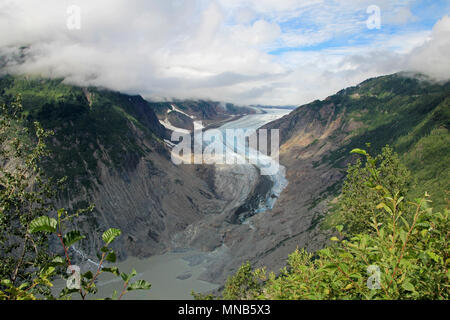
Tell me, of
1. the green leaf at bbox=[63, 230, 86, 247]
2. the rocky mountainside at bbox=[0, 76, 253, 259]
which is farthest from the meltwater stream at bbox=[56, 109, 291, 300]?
the green leaf at bbox=[63, 230, 86, 247]

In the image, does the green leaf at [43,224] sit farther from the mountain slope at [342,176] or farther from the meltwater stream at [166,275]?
the mountain slope at [342,176]

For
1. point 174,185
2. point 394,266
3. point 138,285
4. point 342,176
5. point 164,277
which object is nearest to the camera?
point 138,285

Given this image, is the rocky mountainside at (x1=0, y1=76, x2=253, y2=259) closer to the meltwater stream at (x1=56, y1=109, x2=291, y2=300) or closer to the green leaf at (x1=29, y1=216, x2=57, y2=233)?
the meltwater stream at (x1=56, y1=109, x2=291, y2=300)

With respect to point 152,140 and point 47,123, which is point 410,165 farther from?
point 47,123

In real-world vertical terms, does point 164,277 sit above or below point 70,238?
below

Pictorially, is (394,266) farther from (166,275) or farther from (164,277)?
(166,275)

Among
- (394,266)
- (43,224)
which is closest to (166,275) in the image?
(394,266)

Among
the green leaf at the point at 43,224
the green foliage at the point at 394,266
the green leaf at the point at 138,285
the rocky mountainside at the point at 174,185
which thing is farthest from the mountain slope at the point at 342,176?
the green leaf at the point at 43,224

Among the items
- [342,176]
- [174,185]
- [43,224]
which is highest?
[43,224]
